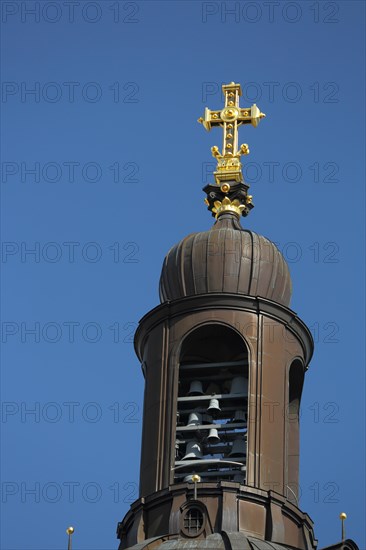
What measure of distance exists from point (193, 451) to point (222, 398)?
193cm

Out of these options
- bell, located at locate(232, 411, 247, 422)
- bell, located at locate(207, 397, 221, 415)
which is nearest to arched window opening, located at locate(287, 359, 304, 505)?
bell, located at locate(232, 411, 247, 422)

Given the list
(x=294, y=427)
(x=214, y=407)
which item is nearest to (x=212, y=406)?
(x=214, y=407)

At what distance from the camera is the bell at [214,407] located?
3425 inches

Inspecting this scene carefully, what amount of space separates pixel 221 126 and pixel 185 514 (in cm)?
1554

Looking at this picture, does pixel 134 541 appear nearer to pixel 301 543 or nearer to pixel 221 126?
pixel 301 543

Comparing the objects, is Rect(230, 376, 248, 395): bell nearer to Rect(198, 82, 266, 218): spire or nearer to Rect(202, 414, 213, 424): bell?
Rect(202, 414, 213, 424): bell

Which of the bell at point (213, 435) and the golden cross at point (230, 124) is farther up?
the golden cross at point (230, 124)

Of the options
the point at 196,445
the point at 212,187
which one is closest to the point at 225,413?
the point at 196,445

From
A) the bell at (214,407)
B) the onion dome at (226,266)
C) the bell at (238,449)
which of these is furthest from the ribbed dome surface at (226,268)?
the bell at (238,449)

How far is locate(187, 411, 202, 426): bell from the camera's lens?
285 feet

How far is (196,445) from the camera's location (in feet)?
284

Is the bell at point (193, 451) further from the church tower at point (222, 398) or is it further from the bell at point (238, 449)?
the bell at point (238, 449)

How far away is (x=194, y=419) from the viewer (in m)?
87.1

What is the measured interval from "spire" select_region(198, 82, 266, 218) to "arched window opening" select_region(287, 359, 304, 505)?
18.9 ft
